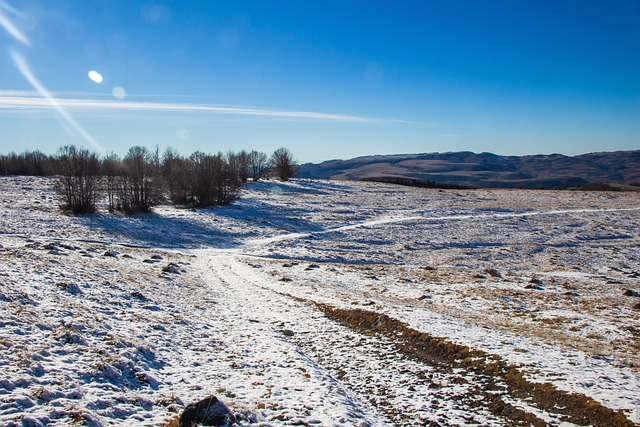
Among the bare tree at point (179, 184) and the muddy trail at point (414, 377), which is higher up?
the bare tree at point (179, 184)

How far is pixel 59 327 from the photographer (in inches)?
394

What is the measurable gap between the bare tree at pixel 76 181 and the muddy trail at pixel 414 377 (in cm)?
3494

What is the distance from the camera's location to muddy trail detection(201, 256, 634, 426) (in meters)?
7.88

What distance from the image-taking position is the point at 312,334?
518 inches

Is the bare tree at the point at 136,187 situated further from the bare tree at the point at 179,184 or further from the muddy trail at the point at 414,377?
the muddy trail at the point at 414,377

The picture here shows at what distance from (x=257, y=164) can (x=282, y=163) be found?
691cm

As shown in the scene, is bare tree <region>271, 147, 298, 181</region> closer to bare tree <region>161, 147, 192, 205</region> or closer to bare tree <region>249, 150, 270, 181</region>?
bare tree <region>249, 150, 270, 181</region>

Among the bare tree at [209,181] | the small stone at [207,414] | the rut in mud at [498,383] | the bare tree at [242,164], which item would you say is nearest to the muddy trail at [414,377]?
the rut in mud at [498,383]

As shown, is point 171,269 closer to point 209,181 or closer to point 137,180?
point 137,180

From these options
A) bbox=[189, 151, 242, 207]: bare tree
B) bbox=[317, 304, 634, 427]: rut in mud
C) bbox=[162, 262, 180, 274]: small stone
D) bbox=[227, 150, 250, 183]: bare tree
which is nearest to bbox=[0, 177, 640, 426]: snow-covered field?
bbox=[317, 304, 634, 427]: rut in mud

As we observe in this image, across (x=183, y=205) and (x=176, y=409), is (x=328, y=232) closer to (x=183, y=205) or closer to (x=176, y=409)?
(x=183, y=205)

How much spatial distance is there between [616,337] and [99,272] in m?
20.9

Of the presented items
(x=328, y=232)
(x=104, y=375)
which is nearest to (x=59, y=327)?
(x=104, y=375)

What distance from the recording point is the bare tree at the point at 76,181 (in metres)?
40.7
